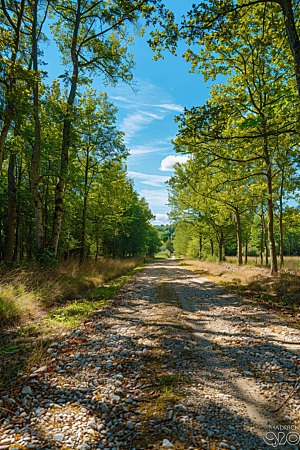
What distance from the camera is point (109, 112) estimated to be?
14625 millimetres

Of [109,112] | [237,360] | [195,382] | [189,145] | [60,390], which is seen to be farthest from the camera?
[109,112]

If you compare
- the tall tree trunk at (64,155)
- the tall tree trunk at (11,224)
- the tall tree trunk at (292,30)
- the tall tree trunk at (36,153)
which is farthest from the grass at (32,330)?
the tall tree trunk at (292,30)

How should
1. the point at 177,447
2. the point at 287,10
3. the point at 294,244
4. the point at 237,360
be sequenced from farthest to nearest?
1. the point at 294,244
2. the point at 287,10
3. the point at 237,360
4. the point at 177,447

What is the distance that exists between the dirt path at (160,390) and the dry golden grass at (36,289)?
163 cm

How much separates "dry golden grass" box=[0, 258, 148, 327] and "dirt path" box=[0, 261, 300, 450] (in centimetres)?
163

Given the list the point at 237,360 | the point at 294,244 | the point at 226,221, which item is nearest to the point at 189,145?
the point at 237,360

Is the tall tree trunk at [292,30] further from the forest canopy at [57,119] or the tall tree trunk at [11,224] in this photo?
the tall tree trunk at [11,224]

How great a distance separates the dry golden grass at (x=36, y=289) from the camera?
539 cm

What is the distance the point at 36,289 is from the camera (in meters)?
7.21

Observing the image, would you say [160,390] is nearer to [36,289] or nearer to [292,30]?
[36,289]

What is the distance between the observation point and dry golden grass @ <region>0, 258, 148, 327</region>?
17.7 ft

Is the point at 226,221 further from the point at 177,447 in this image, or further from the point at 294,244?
the point at 294,244

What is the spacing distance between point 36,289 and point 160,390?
227 inches

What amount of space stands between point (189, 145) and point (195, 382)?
7.12 metres
